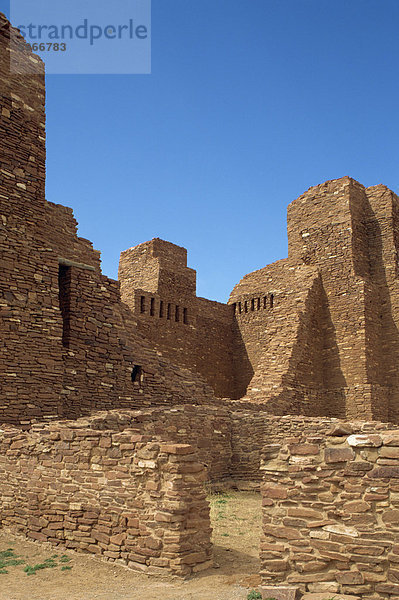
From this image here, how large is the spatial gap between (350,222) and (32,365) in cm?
1396

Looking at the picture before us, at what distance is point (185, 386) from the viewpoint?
16516mm

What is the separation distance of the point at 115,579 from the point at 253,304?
19059 millimetres

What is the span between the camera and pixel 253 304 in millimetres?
25422

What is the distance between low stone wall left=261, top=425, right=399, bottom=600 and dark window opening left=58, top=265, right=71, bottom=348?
9.14m

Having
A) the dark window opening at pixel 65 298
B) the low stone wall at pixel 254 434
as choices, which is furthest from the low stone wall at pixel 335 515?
the dark window opening at pixel 65 298

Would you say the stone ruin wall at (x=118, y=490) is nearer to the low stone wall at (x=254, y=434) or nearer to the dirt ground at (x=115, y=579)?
the dirt ground at (x=115, y=579)

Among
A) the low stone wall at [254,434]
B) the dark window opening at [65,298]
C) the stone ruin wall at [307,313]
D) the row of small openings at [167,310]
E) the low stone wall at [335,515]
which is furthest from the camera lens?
the row of small openings at [167,310]

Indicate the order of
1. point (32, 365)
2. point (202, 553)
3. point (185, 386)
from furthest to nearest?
point (185, 386) < point (32, 365) < point (202, 553)

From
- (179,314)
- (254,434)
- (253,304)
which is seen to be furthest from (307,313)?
(254,434)

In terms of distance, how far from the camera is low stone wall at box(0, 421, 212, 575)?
7.13 meters

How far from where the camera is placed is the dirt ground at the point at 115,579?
6.35 metres

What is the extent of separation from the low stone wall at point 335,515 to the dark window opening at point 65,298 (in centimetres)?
914

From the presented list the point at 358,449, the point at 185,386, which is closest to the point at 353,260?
the point at 185,386

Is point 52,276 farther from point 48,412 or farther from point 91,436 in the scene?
point 91,436
